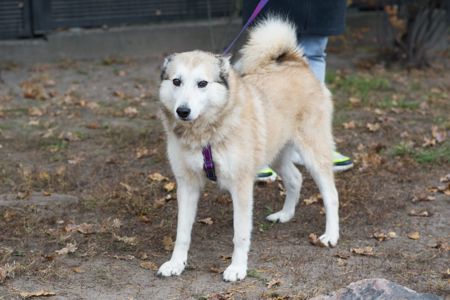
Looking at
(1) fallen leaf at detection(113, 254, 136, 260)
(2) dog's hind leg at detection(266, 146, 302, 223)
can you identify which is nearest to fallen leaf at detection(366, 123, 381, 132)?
(2) dog's hind leg at detection(266, 146, 302, 223)

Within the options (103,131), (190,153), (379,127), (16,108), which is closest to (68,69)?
(16,108)

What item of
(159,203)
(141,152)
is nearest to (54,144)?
(141,152)

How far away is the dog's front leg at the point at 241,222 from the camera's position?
3865 millimetres

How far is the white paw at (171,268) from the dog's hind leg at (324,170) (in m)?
0.93

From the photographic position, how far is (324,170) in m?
4.45

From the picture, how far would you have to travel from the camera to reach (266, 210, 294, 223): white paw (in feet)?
15.6

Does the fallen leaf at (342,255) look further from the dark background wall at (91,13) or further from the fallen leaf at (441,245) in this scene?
the dark background wall at (91,13)

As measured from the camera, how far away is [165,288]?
3.75 m

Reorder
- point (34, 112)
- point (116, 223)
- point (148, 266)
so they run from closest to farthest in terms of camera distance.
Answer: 1. point (148, 266)
2. point (116, 223)
3. point (34, 112)

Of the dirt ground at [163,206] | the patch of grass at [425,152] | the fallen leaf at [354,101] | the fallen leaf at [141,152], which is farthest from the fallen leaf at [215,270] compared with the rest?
the fallen leaf at [354,101]

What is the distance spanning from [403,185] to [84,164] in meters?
2.43

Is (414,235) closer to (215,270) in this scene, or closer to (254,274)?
(254,274)

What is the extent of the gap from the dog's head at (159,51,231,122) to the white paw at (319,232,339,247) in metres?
1.12

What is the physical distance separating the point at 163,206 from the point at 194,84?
1.48m
